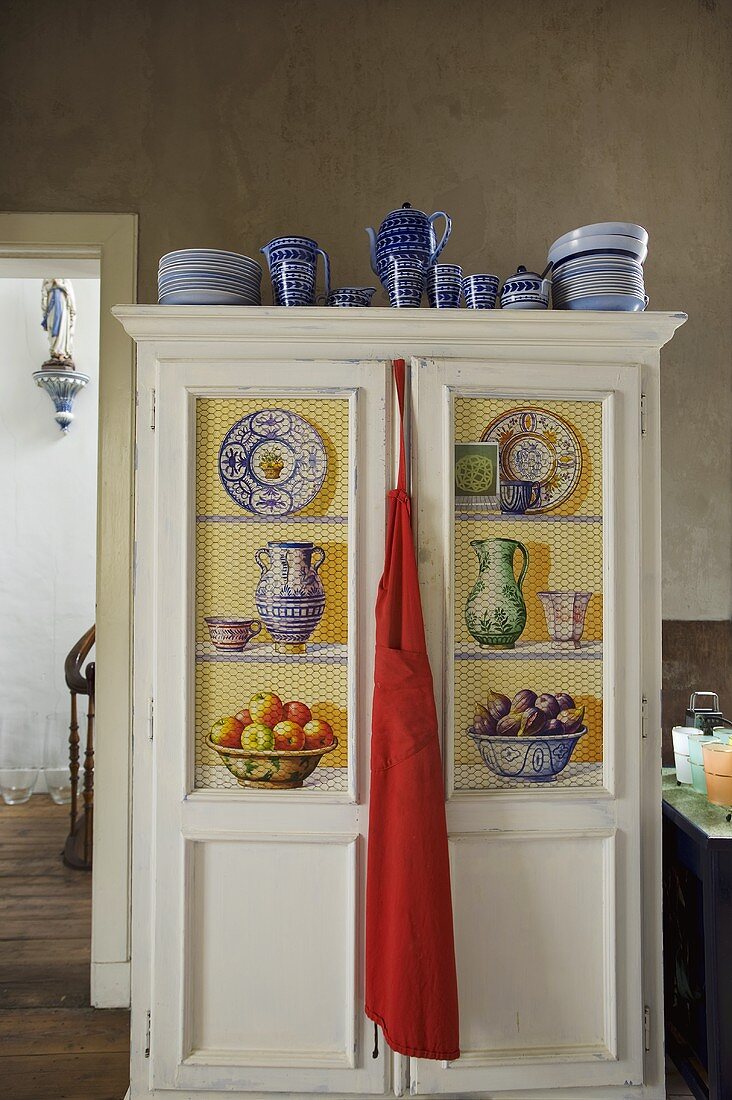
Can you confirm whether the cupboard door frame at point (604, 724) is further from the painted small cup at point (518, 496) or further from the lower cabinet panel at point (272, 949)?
the lower cabinet panel at point (272, 949)

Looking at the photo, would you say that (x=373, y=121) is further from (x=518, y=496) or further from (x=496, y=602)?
(x=496, y=602)

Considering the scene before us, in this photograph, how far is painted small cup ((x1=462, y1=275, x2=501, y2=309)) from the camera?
1.79m

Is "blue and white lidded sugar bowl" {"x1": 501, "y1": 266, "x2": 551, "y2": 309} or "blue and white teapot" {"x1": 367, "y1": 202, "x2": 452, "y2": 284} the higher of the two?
"blue and white teapot" {"x1": 367, "y1": 202, "x2": 452, "y2": 284}

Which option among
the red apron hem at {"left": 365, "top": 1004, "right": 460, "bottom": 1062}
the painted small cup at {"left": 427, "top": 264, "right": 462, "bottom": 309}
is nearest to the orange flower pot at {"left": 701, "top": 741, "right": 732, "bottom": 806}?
the red apron hem at {"left": 365, "top": 1004, "right": 460, "bottom": 1062}

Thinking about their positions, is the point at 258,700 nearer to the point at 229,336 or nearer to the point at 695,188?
the point at 229,336

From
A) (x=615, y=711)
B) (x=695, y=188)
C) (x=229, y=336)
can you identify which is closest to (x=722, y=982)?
(x=615, y=711)

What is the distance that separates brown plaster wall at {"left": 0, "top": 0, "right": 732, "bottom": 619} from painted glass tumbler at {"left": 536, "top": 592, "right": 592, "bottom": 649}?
0.74 m

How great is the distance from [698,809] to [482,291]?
4.62ft

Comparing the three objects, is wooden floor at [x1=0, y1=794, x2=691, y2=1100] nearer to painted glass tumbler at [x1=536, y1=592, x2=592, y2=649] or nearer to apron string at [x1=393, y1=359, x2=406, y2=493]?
painted glass tumbler at [x1=536, y1=592, x2=592, y2=649]

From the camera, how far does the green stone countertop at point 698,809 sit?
171cm

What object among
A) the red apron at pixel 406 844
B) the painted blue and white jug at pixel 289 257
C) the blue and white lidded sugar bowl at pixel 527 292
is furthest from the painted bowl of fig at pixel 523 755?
the painted blue and white jug at pixel 289 257

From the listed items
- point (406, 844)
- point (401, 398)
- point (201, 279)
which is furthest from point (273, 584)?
point (201, 279)

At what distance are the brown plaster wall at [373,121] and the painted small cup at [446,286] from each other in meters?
0.51

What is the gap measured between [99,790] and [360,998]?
A: 3.27ft
